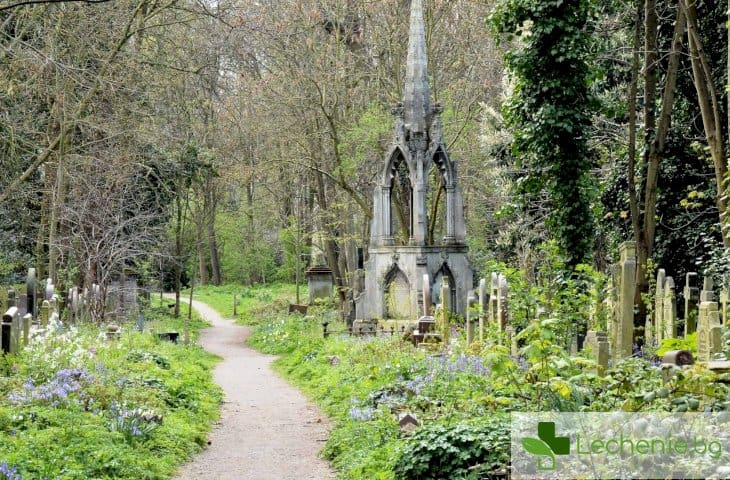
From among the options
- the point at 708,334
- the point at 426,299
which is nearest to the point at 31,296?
the point at 426,299

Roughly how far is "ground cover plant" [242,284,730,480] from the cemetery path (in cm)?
34

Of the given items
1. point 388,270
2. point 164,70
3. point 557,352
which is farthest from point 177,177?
point 557,352

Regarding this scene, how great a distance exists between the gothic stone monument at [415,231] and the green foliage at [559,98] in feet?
16.7

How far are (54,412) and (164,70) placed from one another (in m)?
13.2

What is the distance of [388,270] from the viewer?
21.6 metres

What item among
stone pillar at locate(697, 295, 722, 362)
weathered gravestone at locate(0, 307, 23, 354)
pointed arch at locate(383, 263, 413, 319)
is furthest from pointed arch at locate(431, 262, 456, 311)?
stone pillar at locate(697, 295, 722, 362)

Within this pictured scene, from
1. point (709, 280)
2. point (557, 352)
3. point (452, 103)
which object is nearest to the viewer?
point (557, 352)

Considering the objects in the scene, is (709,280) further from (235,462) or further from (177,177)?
(177,177)

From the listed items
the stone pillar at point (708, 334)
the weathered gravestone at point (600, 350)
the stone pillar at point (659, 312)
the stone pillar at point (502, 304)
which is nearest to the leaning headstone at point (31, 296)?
the stone pillar at point (502, 304)

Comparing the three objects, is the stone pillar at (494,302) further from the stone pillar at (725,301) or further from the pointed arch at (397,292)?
the pointed arch at (397,292)

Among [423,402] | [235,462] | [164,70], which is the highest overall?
[164,70]

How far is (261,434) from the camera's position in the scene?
38.3 ft

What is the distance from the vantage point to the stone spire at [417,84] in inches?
863

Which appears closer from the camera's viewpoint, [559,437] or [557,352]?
[559,437]
